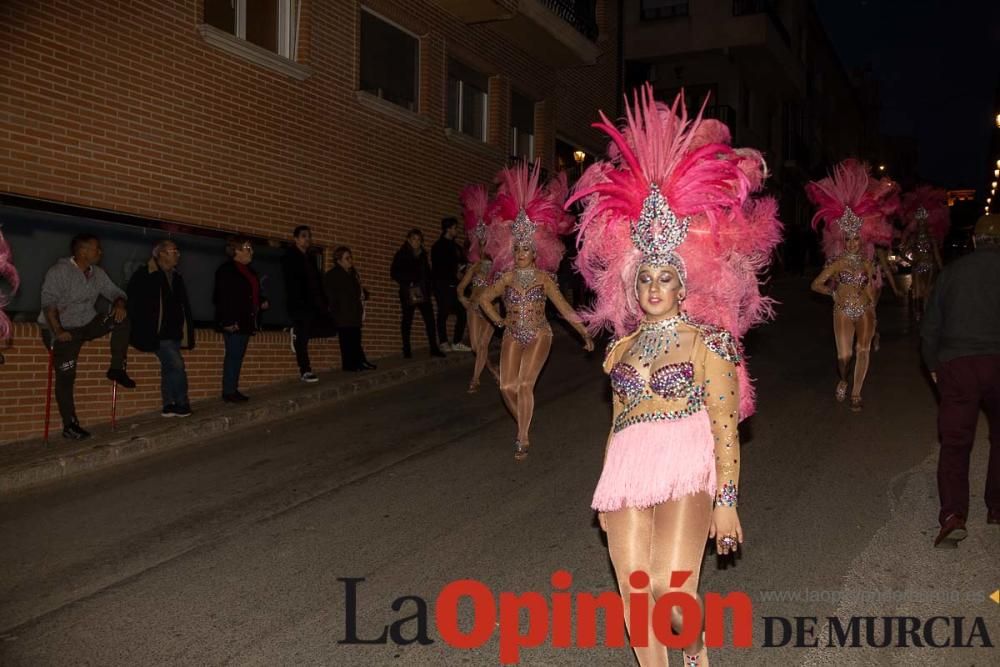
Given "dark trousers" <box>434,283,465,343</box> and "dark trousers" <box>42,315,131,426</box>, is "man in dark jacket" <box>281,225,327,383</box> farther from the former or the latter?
"dark trousers" <box>434,283,465,343</box>

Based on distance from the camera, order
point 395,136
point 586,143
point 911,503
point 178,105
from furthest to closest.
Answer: point 586,143 < point 395,136 < point 178,105 < point 911,503

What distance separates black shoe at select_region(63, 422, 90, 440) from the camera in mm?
8789

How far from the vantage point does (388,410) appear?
10.6 m

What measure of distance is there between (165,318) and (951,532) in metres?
7.78

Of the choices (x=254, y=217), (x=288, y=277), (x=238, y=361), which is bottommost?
(x=238, y=361)

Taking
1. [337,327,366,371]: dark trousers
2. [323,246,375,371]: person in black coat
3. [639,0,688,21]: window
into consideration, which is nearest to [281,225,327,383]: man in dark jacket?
[323,246,375,371]: person in black coat

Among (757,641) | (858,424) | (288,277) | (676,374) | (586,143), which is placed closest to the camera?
(676,374)

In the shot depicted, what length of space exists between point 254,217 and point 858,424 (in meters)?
7.98

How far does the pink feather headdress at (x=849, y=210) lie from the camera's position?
10.2 meters

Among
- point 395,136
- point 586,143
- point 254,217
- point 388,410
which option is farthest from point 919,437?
point 586,143

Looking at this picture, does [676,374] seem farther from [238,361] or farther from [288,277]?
[288,277]

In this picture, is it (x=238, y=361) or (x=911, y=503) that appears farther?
(x=238, y=361)

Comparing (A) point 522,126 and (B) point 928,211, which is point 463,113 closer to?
(A) point 522,126

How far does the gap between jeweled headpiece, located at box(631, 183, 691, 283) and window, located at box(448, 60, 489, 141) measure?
44.5ft
